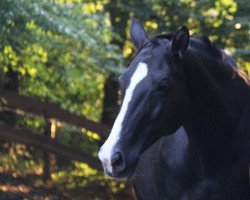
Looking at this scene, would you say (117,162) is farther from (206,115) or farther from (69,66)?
(69,66)

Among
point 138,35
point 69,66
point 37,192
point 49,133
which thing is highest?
point 138,35

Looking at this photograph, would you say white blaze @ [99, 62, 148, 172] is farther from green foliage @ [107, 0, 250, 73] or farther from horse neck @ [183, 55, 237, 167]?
green foliage @ [107, 0, 250, 73]

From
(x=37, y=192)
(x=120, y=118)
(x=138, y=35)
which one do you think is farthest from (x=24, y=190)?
(x=120, y=118)

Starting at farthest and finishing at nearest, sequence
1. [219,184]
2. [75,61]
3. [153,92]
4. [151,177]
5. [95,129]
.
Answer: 1. [95,129]
2. [75,61]
3. [151,177]
4. [219,184]
5. [153,92]

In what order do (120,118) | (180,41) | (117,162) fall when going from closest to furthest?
(117,162)
(120,118)
(180,41)

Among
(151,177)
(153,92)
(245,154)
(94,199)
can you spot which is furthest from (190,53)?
(94,199)

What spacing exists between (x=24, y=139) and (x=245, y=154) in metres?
6.44

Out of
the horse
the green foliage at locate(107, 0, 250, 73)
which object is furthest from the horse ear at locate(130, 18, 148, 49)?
the green foliage at locate(107, 0, 250, 73)

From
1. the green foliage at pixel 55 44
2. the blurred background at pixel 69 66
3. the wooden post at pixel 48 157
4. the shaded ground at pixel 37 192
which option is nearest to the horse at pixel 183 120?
the green foliage at pixel 55 44

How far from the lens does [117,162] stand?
3236 mm

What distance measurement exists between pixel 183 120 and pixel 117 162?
0.62 m

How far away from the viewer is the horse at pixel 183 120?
3357 mm

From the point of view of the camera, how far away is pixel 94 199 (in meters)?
9.44

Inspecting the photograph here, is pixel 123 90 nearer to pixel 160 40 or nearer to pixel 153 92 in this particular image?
pixel 153 92
